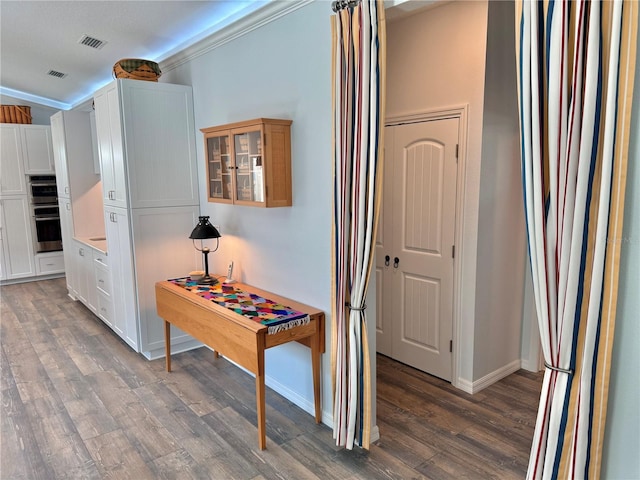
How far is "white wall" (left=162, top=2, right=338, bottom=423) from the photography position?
246 centimetres

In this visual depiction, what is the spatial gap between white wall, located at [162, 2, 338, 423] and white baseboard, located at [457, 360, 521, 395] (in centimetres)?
105

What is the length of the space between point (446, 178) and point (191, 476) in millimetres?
2391

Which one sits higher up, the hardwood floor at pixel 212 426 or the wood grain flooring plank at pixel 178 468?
the hardwood floor at pixel 212 426

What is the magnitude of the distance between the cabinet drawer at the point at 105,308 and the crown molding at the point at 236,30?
2.28m

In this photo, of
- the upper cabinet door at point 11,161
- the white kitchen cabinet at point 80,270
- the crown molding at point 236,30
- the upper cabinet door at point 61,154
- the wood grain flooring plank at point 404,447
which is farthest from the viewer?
the upper cabinet door at point 11,161

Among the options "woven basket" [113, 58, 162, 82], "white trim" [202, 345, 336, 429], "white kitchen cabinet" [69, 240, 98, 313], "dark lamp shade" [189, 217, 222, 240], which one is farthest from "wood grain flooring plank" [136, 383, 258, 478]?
"woven basket" [113, 58, 162, 82]

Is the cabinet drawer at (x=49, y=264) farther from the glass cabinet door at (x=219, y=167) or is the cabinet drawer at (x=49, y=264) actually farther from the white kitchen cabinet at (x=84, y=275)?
the glass cabinet door at (x=219, y=167)

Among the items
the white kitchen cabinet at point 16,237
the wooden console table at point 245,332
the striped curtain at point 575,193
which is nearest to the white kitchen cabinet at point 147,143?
the wooden console table at point 245,332

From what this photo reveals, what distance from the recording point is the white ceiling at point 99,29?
3.06 metres

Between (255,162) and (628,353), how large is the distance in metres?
2.10

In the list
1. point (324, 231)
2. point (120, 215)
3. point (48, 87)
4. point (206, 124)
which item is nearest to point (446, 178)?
point (324, 231)

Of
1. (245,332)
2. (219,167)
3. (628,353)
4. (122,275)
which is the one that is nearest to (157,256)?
(122,275)

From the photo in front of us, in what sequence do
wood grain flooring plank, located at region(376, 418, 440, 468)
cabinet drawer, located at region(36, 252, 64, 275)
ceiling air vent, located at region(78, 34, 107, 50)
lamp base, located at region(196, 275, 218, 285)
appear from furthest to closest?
cabinet drawer, located at region(36, 252, 64, 275), ceiling air vent, located at region(78, 34, 107, 50), lamp base, located at region(196, 275, 218, 285), wood grain flooring plank, located at region(376, 418, 440, 468)

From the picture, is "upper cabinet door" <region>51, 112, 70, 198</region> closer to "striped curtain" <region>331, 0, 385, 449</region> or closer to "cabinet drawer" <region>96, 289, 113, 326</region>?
"cabinet drawer" <region>96, 289, 113, 326</region>
